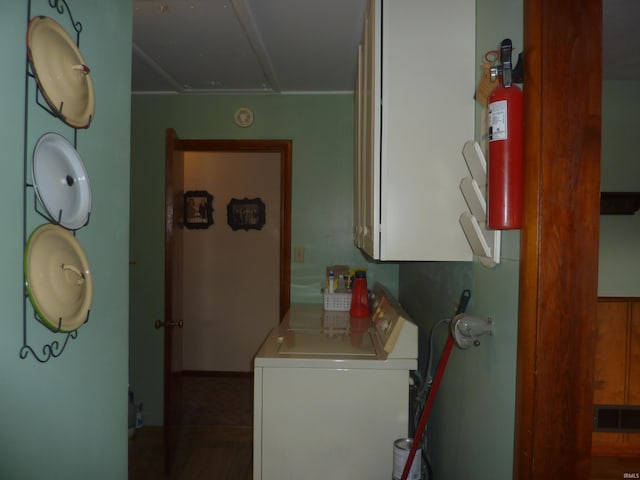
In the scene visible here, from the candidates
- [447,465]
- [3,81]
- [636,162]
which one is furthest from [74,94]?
[636,162]

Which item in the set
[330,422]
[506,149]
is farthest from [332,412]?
[506,149]

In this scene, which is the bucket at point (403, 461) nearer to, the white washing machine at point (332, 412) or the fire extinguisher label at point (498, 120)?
the white washing machine at point (332, 412)

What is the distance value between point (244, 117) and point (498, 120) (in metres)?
2.20

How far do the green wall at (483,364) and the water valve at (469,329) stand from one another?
0.02 m

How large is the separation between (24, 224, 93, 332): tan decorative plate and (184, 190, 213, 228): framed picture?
330 centimetres

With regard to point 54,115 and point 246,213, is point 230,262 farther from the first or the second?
point 54,115

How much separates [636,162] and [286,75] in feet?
7.08

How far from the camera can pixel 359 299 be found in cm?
234

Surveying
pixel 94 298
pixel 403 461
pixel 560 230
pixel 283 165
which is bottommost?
pixel 403 461

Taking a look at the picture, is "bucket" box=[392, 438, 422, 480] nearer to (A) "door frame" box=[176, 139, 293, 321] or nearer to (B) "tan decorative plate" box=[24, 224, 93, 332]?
(B) "tan decorative plate" box=[24, 224, 93, 332]

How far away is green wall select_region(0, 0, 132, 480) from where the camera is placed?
0.73 meters

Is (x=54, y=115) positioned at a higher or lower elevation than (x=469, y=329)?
higher

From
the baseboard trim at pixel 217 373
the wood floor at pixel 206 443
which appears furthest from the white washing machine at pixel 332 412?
the baseboard trim at pixel 217 373

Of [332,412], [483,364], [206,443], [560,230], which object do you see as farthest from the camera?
[206,443]
